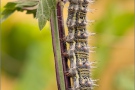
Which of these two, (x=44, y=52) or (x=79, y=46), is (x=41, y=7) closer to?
(x=79, y=46)

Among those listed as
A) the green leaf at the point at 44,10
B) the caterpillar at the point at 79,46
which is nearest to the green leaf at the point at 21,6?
the green leaf at the point at 44,10

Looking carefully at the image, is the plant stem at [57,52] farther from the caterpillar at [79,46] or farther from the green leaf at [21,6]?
the caterpillar at [79,46]

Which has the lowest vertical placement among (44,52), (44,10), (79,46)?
(44,52)

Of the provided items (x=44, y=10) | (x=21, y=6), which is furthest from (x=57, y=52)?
(x=21, y=6)

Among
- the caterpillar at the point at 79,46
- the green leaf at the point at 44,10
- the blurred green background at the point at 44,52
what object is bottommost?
the blurred green background at the point at 44,52

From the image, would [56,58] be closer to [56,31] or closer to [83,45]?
[56,31]
